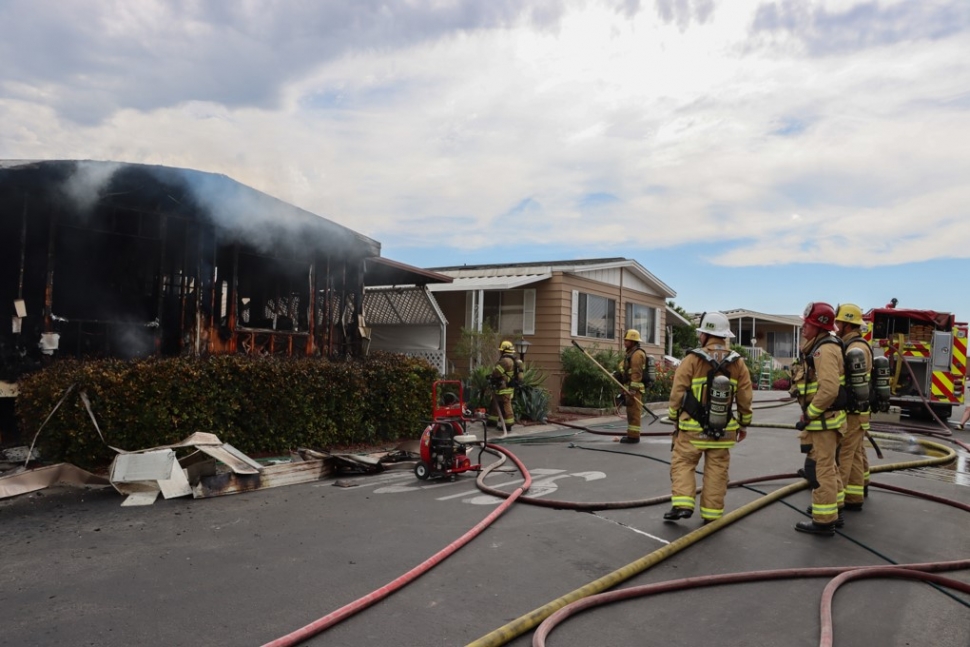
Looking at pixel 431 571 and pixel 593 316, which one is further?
pixel 593 316

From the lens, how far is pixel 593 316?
65.6 ft

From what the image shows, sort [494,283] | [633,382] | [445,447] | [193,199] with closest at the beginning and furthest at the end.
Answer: [445,447] → [193,199] → [633,382] → [494,283]

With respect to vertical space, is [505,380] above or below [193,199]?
below

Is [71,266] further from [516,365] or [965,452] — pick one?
[965,452]

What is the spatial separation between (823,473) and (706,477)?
0.94 meters

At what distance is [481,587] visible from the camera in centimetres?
436

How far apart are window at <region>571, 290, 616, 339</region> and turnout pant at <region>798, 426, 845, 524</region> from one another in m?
12.9

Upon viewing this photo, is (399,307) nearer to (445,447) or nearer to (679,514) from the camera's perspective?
(445,447)

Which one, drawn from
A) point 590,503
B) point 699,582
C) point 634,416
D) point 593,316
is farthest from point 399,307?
point 699,582

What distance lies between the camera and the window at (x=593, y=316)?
1909cm

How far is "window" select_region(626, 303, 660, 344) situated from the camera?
22000mm

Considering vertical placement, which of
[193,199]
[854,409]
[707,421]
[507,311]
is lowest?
[707,421]

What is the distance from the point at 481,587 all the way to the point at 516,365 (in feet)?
28.3

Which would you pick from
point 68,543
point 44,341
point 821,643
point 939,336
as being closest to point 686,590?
point 821,643
